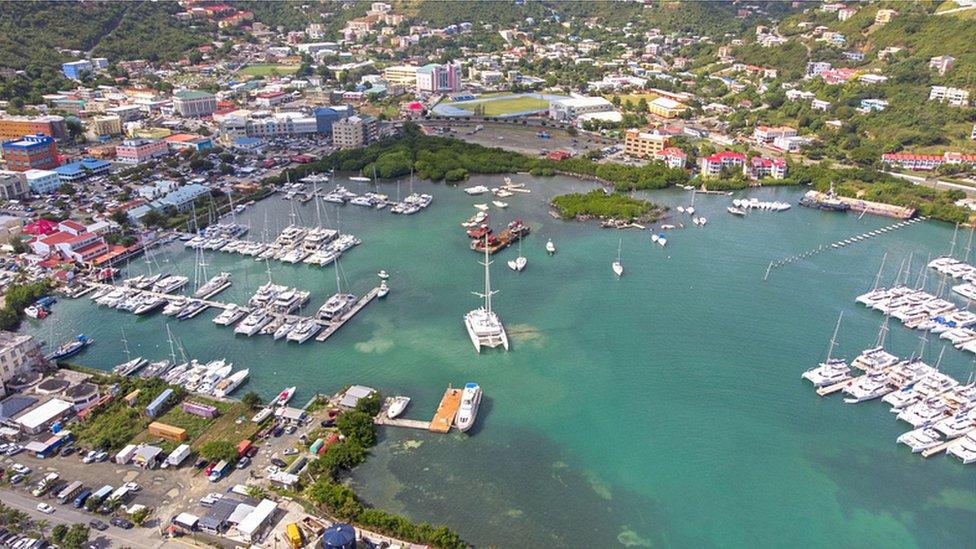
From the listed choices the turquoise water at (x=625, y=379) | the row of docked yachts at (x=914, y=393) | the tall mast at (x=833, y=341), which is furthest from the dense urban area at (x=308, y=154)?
the row of docked yachts at (x=914, y=393)

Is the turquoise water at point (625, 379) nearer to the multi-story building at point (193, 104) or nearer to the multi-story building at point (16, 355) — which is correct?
the multi-story building at point (16, 355)

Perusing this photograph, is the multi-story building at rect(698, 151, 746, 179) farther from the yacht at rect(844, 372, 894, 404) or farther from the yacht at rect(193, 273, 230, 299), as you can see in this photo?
the yacht at rect(193, 273, 230, 299)

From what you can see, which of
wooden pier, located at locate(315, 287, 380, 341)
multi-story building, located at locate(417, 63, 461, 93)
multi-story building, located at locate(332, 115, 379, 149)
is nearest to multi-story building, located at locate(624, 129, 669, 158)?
multi-story building, located at locate(332, 115, 379, 149)

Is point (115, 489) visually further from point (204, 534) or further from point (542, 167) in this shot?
point (542, 167)

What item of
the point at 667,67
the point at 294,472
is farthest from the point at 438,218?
the point at 667,67

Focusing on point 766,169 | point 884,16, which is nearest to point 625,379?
point 766,169
